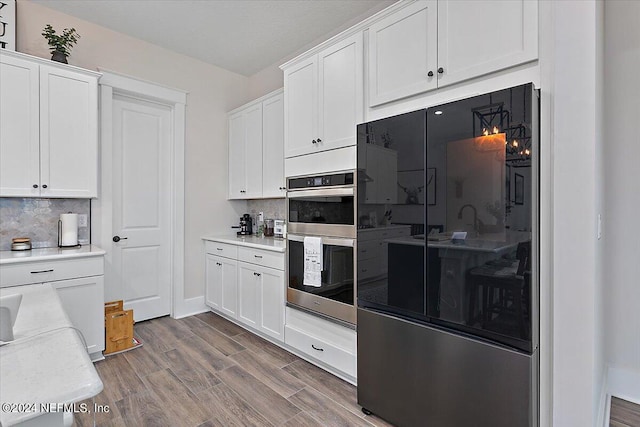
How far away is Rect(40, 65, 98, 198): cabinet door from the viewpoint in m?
2.65

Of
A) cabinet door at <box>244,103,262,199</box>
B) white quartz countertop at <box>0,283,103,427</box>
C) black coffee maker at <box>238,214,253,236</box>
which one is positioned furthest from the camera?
black coffee maker at <box>238,214,253,236</box>

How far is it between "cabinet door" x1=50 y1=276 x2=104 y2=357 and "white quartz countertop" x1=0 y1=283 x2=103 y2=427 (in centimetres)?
169

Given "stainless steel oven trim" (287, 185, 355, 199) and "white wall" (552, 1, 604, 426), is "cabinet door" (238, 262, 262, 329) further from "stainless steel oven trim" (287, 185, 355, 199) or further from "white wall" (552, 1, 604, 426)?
"white wall" (552, 1, 604, 426)

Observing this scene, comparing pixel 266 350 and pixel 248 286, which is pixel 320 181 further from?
pixel 266 350

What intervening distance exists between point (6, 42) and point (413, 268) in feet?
11.7

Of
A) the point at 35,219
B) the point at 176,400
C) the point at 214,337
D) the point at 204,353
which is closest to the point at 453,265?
the point at 176,400

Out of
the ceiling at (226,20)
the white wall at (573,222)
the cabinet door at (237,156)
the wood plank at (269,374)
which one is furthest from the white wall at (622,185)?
the cabinet door at (237,156)

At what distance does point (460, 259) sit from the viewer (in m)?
1.55

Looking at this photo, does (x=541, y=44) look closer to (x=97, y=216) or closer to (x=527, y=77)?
(x=527, y=77)

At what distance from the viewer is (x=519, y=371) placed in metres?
1.39

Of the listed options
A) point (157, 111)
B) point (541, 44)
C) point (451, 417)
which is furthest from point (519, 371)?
point (157, 111)

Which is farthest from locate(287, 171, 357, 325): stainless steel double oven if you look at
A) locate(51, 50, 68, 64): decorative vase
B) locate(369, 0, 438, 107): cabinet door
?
locate(51, 50, 68, 64): decorative vase

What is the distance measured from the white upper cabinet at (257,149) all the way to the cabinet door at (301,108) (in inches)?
21.3

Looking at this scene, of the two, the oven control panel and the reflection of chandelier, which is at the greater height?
the reflection of chandelier
